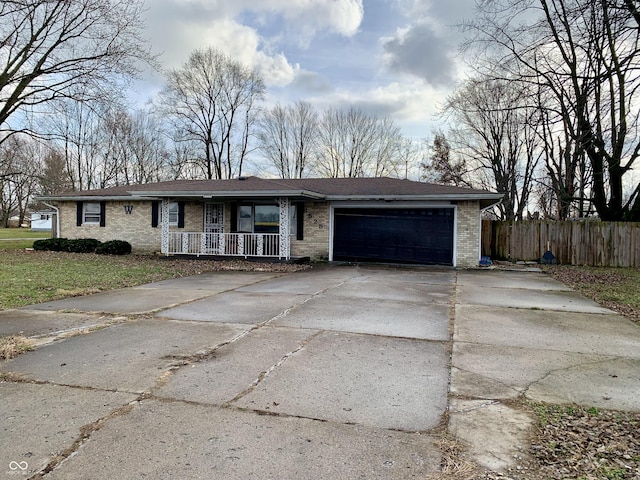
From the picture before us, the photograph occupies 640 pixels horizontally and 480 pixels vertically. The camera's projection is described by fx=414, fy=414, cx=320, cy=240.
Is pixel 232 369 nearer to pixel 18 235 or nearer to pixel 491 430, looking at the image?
pixel 491 430

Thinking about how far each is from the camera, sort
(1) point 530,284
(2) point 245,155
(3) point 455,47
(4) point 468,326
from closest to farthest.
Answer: (4) point 468,326, (1) point 530,284, (3) point 455,47, (2) point 245,155

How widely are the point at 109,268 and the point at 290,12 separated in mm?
10802

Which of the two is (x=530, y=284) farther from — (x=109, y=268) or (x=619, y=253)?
(x=109, y=268)

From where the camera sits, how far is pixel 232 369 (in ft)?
13.7

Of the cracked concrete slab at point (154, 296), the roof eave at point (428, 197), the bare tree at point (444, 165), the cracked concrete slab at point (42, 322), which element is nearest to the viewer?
the cracked concrete slab at point (42, 322)

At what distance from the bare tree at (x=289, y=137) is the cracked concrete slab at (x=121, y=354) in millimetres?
29157

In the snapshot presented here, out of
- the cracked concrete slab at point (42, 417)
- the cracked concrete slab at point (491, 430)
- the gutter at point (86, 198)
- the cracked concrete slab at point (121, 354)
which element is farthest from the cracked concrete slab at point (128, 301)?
the gutter at point (86, 198)

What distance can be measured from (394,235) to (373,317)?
368 inches

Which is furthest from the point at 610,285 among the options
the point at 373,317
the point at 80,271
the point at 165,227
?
the point at 165,227

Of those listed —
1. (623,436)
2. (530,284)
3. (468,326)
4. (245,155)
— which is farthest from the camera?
(245,155)

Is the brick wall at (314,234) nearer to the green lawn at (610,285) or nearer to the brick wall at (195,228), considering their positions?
the brick wall at (195,228)

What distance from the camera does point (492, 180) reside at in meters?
29.6

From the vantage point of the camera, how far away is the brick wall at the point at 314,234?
634 inches

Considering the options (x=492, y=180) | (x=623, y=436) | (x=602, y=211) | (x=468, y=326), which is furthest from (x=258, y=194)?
(x=492, y=180)
